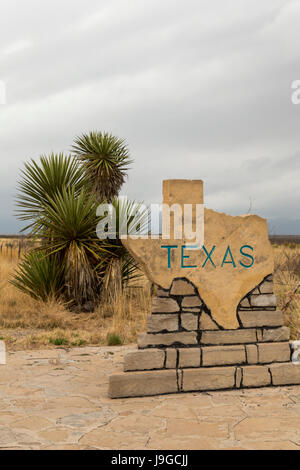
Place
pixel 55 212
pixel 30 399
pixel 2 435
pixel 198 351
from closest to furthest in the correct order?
pixel 2 435
pixel 30 399
pixel 198 351
pixel 55 212

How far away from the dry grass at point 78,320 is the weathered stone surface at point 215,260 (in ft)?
6.31

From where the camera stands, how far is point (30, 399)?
4480mm

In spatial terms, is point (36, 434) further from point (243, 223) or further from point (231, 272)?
point (243, 223)

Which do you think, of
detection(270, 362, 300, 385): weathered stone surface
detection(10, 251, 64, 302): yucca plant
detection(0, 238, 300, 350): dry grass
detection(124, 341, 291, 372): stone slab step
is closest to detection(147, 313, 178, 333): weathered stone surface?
detection(124, 341, 291, 372): stone slab step

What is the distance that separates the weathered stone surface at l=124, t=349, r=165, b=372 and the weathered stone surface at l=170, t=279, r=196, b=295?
63cm

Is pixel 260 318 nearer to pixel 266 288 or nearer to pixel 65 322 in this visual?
pixel 266 288

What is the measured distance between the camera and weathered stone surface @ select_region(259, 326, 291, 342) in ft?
16.4

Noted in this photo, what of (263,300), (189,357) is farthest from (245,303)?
(189,357)

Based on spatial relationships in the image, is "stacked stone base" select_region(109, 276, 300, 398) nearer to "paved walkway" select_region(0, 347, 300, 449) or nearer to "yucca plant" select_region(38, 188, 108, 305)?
"paved walkway" select_region(0, 347, 300, 449)

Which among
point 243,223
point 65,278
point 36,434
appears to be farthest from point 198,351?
point 65,278

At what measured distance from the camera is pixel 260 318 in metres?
5.01

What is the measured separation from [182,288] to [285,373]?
1.46m
